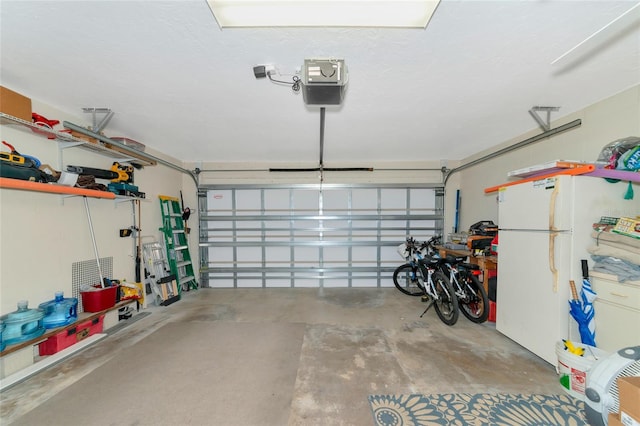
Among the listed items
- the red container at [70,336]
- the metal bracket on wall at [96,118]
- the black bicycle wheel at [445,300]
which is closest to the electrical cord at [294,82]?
the metal bracket on wall at [96,118]

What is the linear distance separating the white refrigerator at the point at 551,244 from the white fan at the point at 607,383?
71 centimetres

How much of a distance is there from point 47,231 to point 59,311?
83 centimetres

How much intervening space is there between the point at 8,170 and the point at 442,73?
366 cm

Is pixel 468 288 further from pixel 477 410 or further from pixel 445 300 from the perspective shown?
pixel 477 410

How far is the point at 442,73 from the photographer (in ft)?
6.10

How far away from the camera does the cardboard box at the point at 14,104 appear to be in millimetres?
1881

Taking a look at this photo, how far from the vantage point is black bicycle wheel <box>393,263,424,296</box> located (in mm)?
4270

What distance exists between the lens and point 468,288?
122 inches

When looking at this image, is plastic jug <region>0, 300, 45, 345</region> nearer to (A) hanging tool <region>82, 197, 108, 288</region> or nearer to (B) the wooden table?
(A) hanging tool <region>82, 197, 108, 288</region>

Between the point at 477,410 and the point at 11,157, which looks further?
the point at 11,157

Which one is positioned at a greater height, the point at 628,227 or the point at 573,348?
the point at 628,227

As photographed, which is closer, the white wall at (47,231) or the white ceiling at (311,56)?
the white ceiling at (311,56)

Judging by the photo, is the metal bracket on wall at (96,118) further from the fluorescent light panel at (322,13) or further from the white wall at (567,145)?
the white wall at (567,145)

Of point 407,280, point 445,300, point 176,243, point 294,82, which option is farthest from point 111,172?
point 407,280
